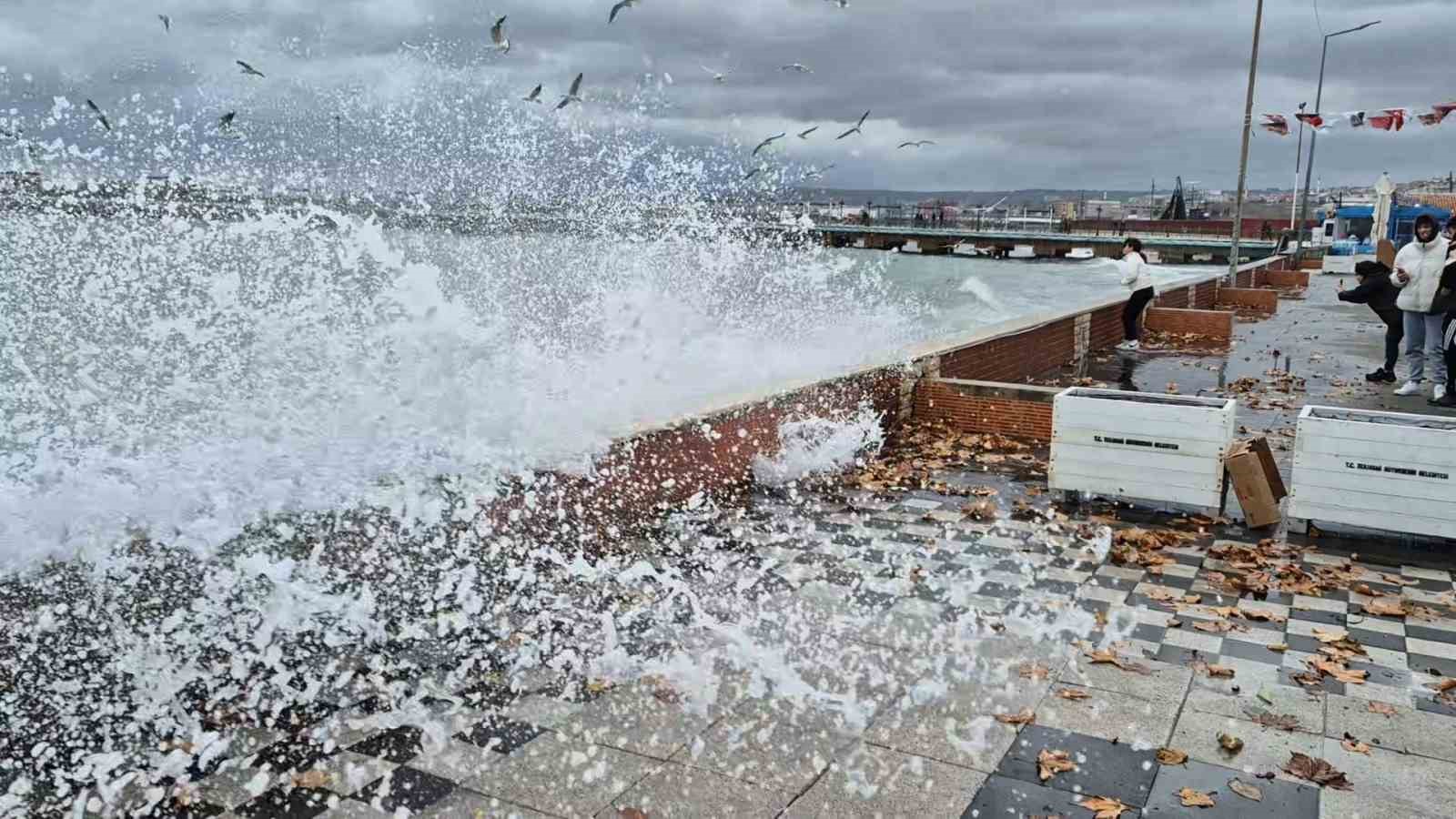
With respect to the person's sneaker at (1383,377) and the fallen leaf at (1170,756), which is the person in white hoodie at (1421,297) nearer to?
the person's sneaker at (1383,377)

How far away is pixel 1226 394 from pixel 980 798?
11.2m

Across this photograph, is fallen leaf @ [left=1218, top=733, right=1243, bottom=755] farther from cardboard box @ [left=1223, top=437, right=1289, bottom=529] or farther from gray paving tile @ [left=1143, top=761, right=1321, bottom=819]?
cardboard box @ [left=1223, top=437, right=1289, bottom=529]


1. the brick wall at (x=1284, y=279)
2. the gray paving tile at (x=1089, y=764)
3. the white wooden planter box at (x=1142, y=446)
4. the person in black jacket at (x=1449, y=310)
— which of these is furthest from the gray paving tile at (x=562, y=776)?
the brick wall at (x=1284, y=279)

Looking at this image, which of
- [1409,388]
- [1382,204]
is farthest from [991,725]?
[1382,204]

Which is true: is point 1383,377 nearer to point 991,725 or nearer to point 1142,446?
point 1142,446

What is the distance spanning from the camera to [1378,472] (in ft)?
24.1

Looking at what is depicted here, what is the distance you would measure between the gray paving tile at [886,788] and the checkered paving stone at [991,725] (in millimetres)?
20

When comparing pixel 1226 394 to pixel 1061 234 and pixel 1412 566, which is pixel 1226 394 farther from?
pixel 1061 234

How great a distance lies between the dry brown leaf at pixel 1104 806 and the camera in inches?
148

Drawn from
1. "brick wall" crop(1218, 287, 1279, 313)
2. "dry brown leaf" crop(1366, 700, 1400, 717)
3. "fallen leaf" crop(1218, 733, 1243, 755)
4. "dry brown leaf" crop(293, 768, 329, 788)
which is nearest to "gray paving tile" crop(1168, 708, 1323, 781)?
"fallen leaf" crop(1218, 733, 1243, 755)

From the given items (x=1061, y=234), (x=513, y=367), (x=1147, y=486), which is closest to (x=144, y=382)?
(x=513, y=367)

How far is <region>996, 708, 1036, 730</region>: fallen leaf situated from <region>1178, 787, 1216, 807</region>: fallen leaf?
68 cm

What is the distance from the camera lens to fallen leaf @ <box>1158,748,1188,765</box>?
414 cm

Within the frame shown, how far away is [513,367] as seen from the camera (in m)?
15.3
